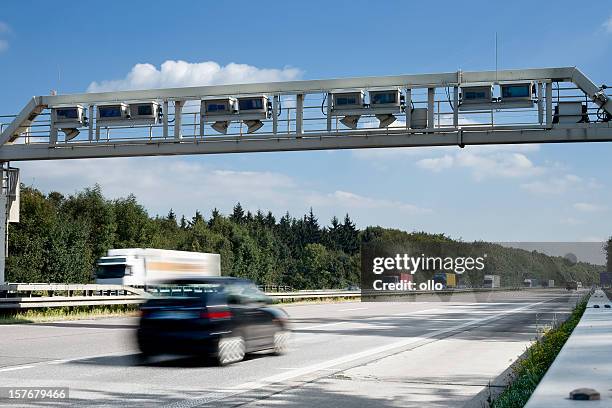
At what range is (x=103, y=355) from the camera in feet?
46.6

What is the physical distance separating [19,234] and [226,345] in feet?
210

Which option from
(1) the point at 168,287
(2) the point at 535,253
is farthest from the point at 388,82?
(2) the point at 535,253

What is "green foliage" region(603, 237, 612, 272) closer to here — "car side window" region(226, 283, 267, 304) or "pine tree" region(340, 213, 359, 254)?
"pine tree" region(340, 213, 359, 254)

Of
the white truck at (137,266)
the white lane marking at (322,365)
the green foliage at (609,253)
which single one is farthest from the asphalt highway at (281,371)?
the green foliage at (609,253)

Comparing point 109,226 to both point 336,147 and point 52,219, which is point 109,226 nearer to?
point 52,219

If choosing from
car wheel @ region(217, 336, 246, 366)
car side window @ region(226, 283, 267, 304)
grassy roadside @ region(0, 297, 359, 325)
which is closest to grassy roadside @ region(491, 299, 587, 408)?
car wheel @ region(217, 336, 246, 366)

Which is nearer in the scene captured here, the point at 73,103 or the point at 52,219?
the point at 73,103

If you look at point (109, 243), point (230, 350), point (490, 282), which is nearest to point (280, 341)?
point (230, 350)

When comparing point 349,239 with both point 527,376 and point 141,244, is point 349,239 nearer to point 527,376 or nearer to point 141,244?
point 141,244

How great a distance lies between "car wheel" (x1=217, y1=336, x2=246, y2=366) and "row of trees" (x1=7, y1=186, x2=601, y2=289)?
5803cm

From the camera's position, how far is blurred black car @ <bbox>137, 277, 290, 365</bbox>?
12.4m

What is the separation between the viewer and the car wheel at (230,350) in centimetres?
1247

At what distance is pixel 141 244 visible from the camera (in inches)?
3403

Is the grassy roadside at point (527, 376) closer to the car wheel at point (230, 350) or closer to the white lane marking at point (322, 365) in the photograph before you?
the white lane marking at point (322, 365)
